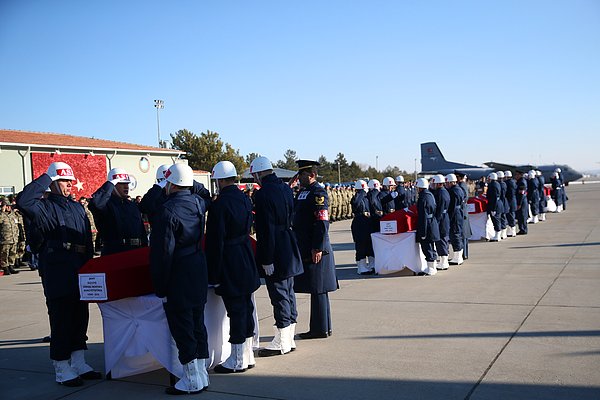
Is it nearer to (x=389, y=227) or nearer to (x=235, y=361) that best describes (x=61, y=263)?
(x=235, y=361)

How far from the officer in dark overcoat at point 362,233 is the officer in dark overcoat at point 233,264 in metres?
6.18

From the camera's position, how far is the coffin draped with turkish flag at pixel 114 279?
483 cm

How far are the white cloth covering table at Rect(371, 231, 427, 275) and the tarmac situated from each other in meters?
0.52

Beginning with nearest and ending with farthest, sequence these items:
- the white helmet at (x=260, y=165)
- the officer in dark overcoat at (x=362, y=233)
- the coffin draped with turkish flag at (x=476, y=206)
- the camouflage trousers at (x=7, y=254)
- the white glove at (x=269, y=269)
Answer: the white glove at (x=269, y=269)
the white helmet at (x=260, y=165)
the officer in dark overcoat at (x=362, y=233)
the camouflage trousers at (x=7, y=254)
the coffin draped with turkish flag at (x=476, y=206)

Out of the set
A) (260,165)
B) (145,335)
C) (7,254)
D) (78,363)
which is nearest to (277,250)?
(260,165)

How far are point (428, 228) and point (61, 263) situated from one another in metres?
7.01

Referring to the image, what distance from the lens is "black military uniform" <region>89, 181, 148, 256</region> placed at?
6.13m

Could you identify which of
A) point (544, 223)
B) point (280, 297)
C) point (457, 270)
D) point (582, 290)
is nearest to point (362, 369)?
point (280, 297)

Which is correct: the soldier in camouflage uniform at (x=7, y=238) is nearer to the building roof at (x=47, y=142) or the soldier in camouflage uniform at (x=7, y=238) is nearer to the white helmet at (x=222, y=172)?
the building roof at (x=47, y=142)

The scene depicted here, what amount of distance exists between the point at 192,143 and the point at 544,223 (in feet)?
136

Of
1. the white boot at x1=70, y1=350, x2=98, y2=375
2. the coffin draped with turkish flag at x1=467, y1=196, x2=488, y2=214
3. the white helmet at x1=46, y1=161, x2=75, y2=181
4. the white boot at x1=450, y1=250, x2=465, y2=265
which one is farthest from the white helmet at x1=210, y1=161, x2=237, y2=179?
the coffin draped with turkish flag at x1=467, y1=196, x2=488, y2=214

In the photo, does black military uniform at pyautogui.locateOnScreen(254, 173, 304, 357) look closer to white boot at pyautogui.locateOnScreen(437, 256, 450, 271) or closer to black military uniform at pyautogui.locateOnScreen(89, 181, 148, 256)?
black military uniform at pyautogui.locateOnScreen(89, 181, 148, 256)

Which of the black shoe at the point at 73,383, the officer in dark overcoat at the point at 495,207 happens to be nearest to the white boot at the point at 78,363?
the black shoe at the point at 73,383

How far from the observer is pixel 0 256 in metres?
13.8
